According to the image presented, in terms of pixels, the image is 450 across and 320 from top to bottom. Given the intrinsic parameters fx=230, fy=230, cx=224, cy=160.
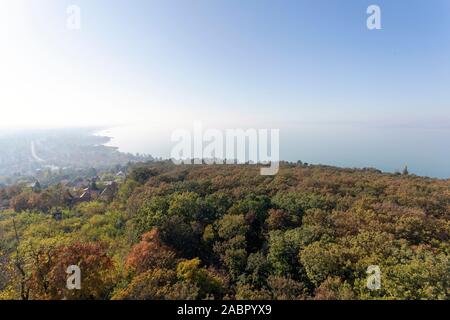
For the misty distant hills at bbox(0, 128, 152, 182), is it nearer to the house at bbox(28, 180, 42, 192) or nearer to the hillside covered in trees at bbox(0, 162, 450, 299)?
the house at bbox(28, 180, 42, 192)

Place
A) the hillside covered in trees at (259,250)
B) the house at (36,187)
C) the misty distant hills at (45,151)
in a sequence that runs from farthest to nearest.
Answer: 1. the misty distant hills at (45,151)
2. the house at (36,187)
3. the hillside covered in trees at (259,250)

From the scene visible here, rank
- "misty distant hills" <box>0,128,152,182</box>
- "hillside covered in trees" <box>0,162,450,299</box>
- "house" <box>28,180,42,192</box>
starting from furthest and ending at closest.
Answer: "misty distant hills" <box>0,128,152,182</box>, "house" <box>28,180,42,192</box>, "hillside covered in trees" <box>0,162,450,299</box>

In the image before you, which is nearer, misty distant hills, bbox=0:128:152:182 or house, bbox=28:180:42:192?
house, bbox=28:180:42:192

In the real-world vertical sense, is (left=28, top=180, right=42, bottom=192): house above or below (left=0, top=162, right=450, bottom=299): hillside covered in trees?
below

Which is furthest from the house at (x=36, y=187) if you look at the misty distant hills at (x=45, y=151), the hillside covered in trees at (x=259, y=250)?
the misty distant hills at (x=45, y=151)

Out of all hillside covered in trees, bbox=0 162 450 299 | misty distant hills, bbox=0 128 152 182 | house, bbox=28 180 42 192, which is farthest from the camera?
misty distant hills, bbox=0 128 152 182

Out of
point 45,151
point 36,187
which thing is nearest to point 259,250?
point 36,187

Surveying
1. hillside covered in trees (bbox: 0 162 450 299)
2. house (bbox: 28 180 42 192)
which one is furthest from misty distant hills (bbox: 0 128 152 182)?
hillside covered in trees (bbox: 0 162 450 299)

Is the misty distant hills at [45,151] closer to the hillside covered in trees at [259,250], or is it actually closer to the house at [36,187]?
the house at [36,187]
